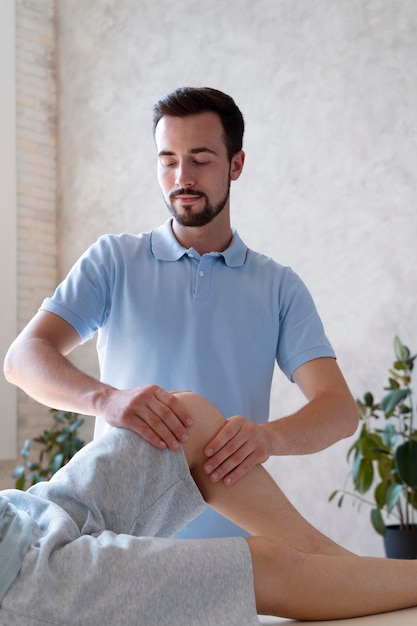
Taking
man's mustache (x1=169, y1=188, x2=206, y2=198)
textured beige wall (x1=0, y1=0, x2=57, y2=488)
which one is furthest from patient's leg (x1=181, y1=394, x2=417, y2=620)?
textured beige wall (x1=0, y1=0, x2=57, y2=488)

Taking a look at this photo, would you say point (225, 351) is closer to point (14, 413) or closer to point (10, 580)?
point (10, 580)

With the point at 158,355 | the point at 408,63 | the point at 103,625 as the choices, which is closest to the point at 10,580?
the point at 103,625

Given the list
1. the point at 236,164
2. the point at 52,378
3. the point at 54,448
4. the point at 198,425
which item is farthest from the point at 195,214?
the point at 54,448

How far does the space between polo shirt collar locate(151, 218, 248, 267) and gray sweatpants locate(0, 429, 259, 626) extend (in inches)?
33.4

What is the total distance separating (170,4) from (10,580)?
4524 mm

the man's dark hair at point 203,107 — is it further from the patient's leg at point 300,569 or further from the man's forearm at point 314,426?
the patient's leg at point 300,569

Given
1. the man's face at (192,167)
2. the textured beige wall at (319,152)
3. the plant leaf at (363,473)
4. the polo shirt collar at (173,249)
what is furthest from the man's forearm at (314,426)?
the textured beige wall at (319,152)

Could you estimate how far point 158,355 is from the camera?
2.08 m

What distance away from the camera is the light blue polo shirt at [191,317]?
6.84 feet

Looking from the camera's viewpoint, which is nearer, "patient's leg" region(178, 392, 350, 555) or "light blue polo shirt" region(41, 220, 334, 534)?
"patient's leg" region(178, 392, 350, 555)

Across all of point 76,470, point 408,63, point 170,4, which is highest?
point 170,4

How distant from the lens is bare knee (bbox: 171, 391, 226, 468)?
5.26ft

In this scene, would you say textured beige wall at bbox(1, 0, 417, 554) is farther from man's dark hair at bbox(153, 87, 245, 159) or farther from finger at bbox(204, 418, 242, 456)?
finger at bbox(204, 418, 242, 456)

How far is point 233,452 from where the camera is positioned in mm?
1596
